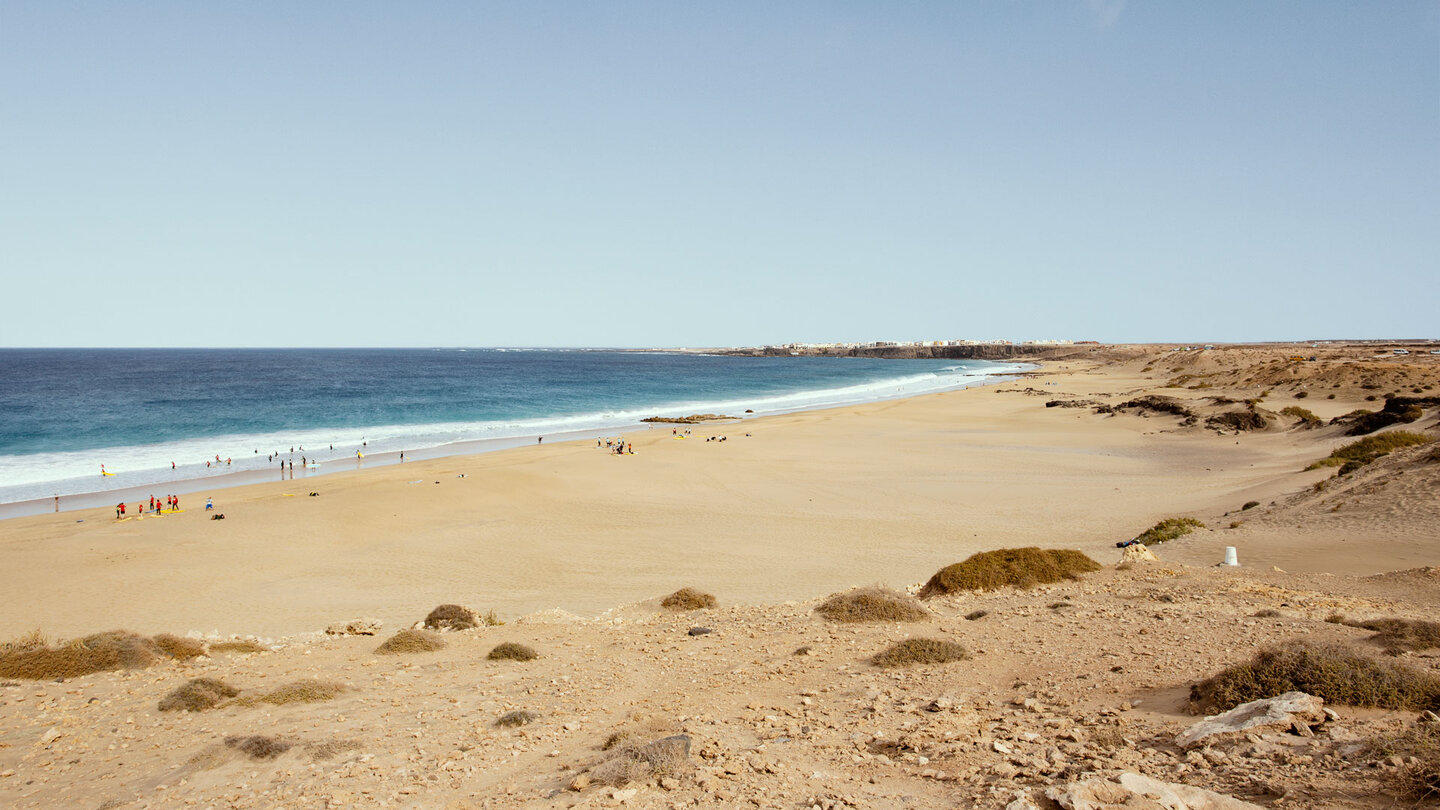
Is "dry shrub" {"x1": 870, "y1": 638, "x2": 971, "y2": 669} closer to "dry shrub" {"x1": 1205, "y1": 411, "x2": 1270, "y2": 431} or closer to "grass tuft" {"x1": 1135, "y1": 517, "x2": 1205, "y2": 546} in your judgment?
"grass tuft" {"x1": 1135, "y1": 517, "x2": 1205, "y2": 546}

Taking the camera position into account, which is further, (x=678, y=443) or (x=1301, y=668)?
(x=678, y=443)

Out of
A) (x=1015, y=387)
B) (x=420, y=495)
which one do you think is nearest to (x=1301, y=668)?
(x=420, y=495)

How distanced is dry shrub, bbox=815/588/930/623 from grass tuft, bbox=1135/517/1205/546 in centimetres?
918

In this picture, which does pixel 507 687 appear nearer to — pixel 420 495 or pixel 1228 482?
pixel 420 495

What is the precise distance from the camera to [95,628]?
1568cm

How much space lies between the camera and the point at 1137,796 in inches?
207

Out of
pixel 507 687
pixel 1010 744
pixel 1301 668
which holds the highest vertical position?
pixel 1301 668

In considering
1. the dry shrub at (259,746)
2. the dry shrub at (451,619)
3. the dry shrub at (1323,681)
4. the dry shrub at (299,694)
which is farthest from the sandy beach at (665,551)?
the dry shrub at (451,619)

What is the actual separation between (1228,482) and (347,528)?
99.9 feet

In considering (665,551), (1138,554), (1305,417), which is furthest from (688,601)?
(1305,417)

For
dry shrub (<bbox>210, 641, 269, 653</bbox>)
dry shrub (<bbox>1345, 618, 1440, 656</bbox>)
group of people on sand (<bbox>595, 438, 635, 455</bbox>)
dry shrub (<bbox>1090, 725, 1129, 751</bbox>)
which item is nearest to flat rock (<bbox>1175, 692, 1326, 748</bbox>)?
dry shrub (<bbox>1090, 725, 1129, 751</bbox>)

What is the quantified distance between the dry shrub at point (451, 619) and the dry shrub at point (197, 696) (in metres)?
3.64

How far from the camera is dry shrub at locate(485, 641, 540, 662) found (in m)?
10.9

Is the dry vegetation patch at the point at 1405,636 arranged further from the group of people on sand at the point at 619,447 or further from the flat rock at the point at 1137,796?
the group of people on sand at the point at 619,447
